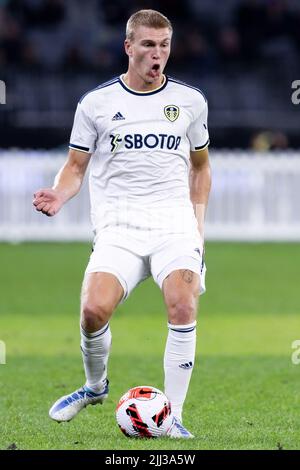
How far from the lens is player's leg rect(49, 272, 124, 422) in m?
6.82

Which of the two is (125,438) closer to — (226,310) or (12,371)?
(12,371)

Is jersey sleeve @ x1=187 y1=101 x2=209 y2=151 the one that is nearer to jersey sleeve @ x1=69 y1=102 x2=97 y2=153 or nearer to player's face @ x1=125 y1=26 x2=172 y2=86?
player's face @ x1=125 y1=26 x2=172 y2=86

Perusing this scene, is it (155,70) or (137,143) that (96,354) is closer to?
(137,143)

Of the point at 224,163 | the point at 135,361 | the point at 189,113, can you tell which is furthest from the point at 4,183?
the point at 189,113

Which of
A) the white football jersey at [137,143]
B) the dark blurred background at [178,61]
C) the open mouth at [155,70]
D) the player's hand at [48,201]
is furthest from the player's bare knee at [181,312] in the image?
the dark blurred background at [178,61]

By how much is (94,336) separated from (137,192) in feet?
2.85

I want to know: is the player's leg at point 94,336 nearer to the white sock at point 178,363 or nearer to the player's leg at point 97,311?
the player's leg at point 97,311

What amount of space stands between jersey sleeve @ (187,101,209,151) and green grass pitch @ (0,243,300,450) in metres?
1.63

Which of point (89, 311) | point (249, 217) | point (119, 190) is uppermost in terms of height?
point (119, 190)

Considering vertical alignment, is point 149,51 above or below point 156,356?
above

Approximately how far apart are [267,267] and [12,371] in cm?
860

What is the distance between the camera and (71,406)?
7285 mm

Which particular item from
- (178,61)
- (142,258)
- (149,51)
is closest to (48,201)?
(142,258)

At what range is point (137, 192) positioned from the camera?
7176 millimetres
